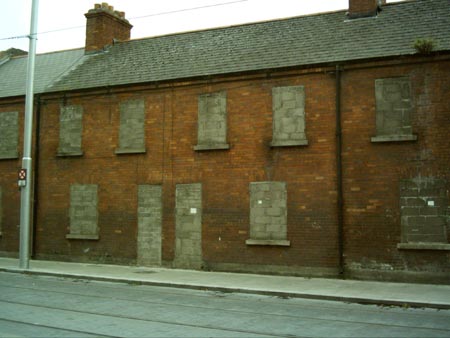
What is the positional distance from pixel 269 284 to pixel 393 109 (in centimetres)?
590

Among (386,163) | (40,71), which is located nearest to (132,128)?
(40,71)

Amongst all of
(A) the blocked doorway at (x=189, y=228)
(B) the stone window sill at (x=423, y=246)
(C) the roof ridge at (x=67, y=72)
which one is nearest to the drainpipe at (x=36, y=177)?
(C) the roof ridge at (x=67, y=72)

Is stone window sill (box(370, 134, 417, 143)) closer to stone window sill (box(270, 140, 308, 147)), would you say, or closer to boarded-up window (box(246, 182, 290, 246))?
stone window sill (box(270, 140, 308, 147))

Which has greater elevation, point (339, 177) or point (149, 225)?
point (339, 177)

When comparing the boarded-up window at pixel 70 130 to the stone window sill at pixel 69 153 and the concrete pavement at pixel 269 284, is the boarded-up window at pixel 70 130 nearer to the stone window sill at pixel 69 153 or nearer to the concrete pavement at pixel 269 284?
the stone window sill at pixel 69 153

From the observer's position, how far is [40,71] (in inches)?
891

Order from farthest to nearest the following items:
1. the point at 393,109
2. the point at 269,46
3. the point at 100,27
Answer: the point at 100,27
the point at 269,46
the point at 393,109

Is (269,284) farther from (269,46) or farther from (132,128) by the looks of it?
(269,46)

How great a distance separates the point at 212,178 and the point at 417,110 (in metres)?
6.36

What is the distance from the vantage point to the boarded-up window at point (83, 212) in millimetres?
18125

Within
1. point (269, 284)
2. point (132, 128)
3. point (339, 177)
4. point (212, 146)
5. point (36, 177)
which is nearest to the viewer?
point (269, 284)

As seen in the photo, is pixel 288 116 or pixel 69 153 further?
pixel 69 153

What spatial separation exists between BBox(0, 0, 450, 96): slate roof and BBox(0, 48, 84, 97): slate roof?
744 mm

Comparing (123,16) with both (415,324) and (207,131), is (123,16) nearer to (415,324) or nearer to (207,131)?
(207,131)
